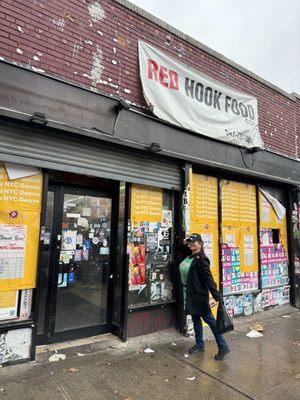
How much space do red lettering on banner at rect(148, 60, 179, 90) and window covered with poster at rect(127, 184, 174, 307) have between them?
191 centimetres

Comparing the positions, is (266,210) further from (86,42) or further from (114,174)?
(86,42)

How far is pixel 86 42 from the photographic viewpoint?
4.99m

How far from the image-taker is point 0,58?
409 cm

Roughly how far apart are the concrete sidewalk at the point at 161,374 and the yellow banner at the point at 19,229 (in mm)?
1107

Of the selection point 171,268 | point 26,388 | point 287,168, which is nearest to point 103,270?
point 171,268

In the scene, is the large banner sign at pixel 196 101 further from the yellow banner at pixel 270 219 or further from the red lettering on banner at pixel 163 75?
the yellow banner at pixel 270 219

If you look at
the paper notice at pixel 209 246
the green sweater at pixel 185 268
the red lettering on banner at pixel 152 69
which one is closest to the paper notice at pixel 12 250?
the green sweater at pixel 185 268

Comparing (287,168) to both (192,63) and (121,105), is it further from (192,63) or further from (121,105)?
(121,105)

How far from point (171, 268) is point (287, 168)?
174 inches

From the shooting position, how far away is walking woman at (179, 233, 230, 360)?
15.3ft

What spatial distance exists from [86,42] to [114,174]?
206 centimetres

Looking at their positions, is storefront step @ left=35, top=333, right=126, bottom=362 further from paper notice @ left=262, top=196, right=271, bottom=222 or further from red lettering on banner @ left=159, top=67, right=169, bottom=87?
paper notice @ left=262, top=196, right=271, bottom=222

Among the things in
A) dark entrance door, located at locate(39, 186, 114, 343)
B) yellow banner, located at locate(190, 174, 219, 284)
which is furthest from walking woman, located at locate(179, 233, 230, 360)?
dark entrance door, located at locate(39, 186, 114, 343)

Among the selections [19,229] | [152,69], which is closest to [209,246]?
[152,69]
